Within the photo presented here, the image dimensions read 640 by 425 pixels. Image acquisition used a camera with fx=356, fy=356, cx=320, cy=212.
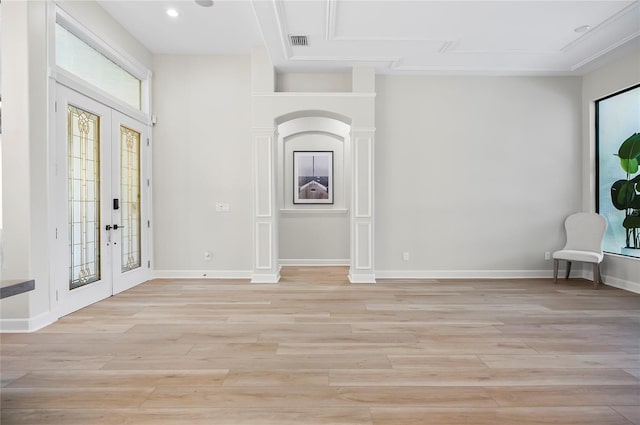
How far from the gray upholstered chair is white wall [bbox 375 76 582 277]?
26 cm

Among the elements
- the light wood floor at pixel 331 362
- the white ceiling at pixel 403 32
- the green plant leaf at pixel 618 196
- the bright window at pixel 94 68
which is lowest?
the light wood floor at pixel 331 362

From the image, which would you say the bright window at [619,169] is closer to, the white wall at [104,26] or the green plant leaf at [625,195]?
the green plant leaf at [625,195]

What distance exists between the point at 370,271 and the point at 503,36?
349 cm

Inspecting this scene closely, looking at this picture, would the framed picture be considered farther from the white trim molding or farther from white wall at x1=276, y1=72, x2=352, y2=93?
white wall at x1=276, y1=72, x2=352, y2=93

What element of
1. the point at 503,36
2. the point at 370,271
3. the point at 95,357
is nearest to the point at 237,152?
the point at 370,271

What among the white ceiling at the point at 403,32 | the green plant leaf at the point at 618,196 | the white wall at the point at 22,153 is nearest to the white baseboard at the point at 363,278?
the white ceiling at the point at 403,32

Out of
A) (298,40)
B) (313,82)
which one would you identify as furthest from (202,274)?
(298,40)

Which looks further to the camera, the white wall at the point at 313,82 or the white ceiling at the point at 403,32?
the white wall at the point at 313,82

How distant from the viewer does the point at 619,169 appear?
197 inches

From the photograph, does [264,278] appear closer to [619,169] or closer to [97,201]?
[97,201]

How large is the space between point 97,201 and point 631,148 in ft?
22.0

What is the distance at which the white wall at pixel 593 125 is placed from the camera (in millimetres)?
4699

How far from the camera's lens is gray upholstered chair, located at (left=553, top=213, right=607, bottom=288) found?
4844 millimetres

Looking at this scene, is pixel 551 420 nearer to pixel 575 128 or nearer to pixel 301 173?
pixel 575 128
